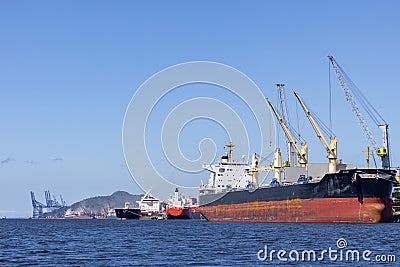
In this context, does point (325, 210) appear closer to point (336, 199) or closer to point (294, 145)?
point (336, 199)

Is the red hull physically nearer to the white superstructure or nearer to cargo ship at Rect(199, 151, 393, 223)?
cargo ship at Rect(199, 151, 393, 223)

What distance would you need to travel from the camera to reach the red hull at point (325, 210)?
204 ft

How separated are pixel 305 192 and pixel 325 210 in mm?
3669

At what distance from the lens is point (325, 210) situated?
65.0m

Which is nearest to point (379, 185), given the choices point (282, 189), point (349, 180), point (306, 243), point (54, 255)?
point (349, 180)

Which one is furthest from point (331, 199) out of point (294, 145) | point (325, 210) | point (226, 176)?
point (226, 176)

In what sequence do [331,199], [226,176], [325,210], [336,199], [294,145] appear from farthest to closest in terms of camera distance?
[226,176]
[294,145]
[325,210]
[331,199]
[336,199]

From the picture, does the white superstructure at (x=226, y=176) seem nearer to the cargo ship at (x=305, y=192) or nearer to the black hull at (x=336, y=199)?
the cargo ship at (x=305, y=192)

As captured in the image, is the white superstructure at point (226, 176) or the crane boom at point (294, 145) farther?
the white superstructure at point (226, 176)

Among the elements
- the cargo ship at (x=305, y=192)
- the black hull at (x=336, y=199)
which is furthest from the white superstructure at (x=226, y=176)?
the black hull at (x=336, y=199)

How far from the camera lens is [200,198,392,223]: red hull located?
6228cm

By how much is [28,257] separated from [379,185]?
39036 mm

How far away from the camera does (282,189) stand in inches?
2901

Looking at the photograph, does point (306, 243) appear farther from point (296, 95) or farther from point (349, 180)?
point (296, 95)
